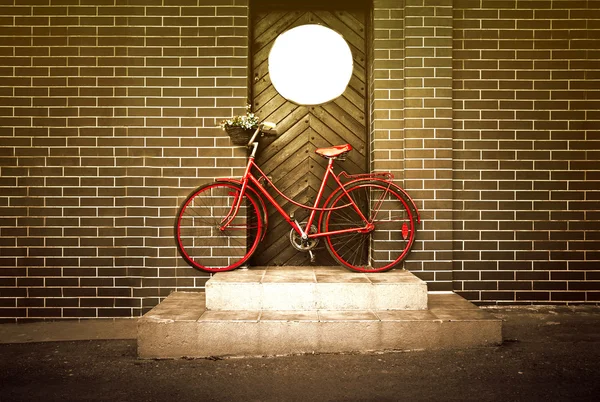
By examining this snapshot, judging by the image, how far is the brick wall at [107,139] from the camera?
449cm

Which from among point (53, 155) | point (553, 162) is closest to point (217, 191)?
point (53, 155)

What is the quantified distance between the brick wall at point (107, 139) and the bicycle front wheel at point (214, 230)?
0.51 feet

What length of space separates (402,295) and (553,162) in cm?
233

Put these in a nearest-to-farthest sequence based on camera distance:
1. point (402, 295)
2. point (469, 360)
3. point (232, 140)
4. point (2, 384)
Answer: point (2, 384) → point (469, 360) → point (402, 295) → point (232, 140)

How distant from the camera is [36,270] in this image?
449 cm

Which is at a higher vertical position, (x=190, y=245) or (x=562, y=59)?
(x=562, y=59)

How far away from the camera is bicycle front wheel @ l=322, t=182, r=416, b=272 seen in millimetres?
4367

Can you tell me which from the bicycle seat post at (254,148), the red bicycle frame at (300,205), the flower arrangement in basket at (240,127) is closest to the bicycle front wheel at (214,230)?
the red bicycle frame at (300,205)

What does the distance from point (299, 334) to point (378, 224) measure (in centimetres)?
158

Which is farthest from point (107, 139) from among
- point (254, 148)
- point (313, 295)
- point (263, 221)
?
point (313, 295)

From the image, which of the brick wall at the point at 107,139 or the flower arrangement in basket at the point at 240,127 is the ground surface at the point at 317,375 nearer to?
the brick wall at the point at 107,139

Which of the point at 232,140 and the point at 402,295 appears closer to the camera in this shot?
the point at 402,295

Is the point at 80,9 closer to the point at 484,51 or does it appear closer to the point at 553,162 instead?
the point at 484,51

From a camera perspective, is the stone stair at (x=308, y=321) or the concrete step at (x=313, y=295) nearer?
the stone stair at (x=308, y=321)
